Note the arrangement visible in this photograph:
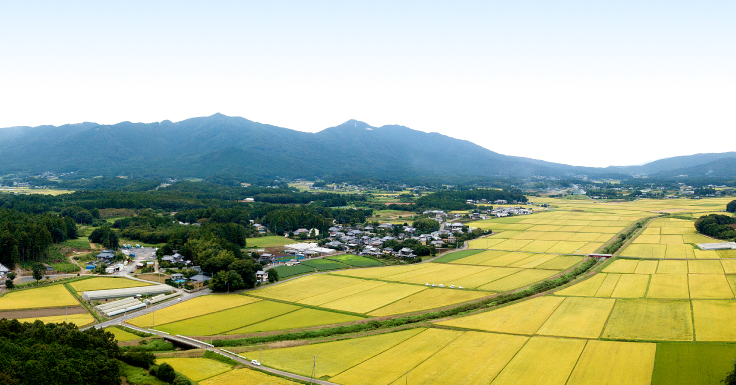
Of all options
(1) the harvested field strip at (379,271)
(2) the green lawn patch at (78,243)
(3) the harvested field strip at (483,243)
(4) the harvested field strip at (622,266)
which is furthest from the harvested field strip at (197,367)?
(3) the harvested field strip at (483,243)

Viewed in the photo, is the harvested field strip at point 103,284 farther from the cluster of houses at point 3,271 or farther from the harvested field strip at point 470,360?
the harvested field strip at point 470,360

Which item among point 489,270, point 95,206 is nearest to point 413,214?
point 489,270

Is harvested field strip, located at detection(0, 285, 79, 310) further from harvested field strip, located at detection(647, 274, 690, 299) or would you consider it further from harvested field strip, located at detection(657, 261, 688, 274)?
harvested field strip, located at detection(657, 261, 688, 274)

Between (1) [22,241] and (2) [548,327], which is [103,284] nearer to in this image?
(1) [22,241]

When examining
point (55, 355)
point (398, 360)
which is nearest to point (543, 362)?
point (398, 360)

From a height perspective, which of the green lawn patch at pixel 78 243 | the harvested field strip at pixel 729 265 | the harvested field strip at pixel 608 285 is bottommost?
the harvested field strip at pixel 608 285

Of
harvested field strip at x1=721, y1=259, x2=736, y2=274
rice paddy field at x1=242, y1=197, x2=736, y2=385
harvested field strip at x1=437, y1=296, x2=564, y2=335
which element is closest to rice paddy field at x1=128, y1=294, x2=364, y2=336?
rice paddy field at x1=242, y1=197, x2=736, y2=385
